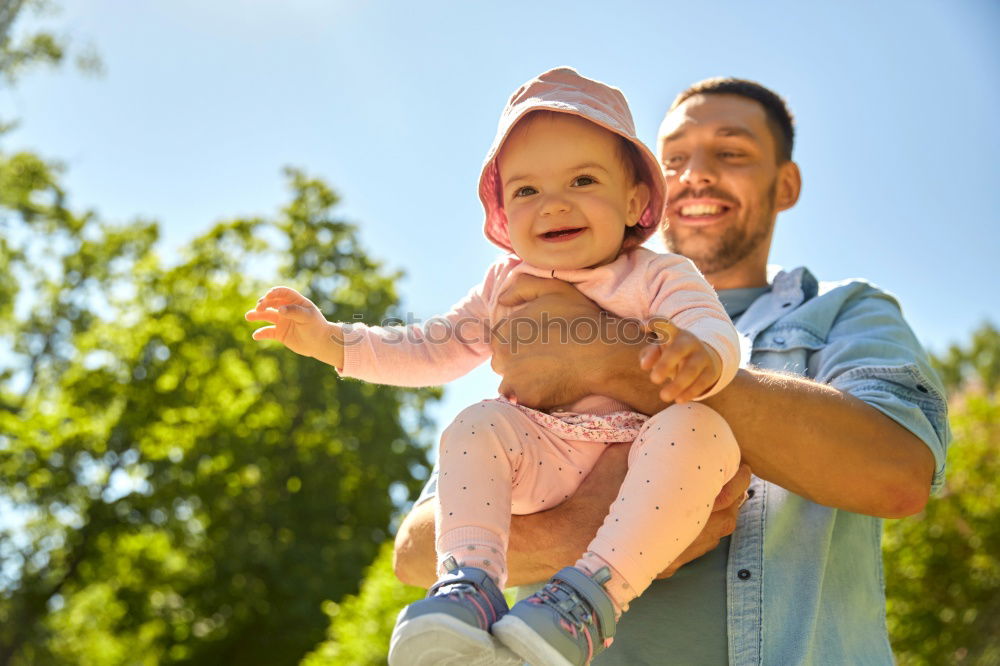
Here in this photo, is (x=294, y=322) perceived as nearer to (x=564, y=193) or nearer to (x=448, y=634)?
(x=564, y=193)

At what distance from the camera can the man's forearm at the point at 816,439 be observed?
2.43 m

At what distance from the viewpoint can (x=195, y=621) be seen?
19656 millimetres

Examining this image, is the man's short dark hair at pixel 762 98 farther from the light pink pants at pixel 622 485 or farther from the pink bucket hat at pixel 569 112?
the light pink pants at pixel 622 485

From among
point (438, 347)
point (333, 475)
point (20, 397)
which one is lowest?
point (438, 347)

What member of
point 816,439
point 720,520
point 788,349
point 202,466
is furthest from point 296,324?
point 202,466

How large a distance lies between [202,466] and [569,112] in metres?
17.4

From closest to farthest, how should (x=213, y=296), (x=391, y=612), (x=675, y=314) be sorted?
(x=675, y=314) < (x=391, y=612) < (x=213, y=296)

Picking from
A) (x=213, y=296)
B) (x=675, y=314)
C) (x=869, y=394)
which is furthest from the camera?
(x=213, y=296)

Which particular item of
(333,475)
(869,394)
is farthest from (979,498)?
(333,475)

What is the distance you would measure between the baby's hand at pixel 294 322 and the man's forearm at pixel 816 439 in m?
0.82

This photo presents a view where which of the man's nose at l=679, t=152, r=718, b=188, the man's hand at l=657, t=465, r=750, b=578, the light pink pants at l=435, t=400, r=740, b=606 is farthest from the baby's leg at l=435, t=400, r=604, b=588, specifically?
the man's nose at l=679, t=152, r=718, b=188

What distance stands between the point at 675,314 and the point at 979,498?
317 inches

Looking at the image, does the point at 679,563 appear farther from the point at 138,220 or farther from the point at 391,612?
the point at 138,220

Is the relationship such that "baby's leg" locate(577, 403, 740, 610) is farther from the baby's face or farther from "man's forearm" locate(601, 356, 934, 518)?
the baby's face
